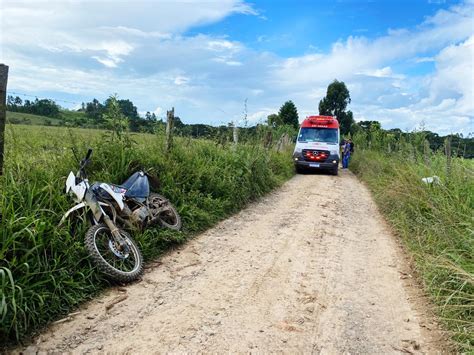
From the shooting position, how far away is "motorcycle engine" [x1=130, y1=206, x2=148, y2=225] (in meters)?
4.80

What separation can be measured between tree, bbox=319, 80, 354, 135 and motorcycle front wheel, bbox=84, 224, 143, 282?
1370 inches

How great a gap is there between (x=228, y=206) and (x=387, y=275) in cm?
342

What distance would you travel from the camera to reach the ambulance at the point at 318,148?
1518 cm

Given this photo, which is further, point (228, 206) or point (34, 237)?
point (228, 206)

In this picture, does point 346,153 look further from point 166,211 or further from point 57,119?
point 57,119

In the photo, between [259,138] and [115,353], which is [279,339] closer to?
[115,353]

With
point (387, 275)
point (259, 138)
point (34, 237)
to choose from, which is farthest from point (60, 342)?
point (259, 138)

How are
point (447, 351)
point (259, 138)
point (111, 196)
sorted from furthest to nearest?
point (259, 138), point (111, 196), point (447, 351)

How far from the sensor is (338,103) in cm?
3691

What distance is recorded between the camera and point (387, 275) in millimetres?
4680

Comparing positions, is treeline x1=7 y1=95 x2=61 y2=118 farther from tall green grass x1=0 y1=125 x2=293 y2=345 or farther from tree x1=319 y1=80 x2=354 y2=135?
tree x1=319 y1=80 x2=354 y2=135

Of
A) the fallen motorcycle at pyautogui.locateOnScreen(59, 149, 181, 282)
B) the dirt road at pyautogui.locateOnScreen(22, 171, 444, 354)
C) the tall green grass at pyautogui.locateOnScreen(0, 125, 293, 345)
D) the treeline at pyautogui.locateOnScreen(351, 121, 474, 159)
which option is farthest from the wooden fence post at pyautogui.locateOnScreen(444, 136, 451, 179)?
the fallen motorcycle at pyautogui.locateOnScreen(59, 149, 181, 282)

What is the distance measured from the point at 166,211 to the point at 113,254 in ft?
5.00

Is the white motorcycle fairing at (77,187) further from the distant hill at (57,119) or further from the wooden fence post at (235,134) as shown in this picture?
the wooden fence post at (235,134)
